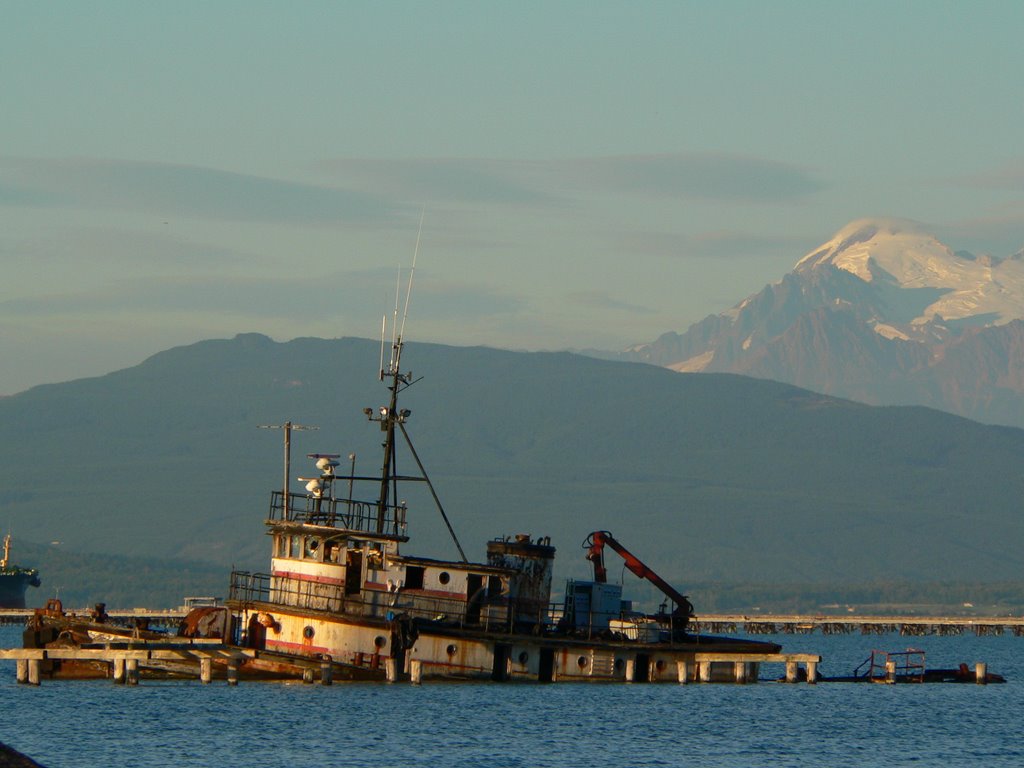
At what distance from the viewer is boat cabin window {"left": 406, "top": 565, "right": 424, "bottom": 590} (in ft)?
223

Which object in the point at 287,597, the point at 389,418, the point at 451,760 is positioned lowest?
the point at 451,760

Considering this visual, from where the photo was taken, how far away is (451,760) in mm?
54188

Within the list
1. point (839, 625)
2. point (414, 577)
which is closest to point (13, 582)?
point (839, 625)

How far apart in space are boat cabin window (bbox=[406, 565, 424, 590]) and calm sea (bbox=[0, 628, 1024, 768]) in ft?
11.0

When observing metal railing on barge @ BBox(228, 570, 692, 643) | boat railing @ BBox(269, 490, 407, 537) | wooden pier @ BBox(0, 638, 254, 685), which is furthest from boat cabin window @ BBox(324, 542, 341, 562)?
wooden pier @ BBox(0, 638, 254, 685)

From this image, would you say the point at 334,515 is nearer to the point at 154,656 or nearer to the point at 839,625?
the point at 154,656

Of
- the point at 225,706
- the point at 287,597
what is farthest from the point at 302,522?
the point at 225,706

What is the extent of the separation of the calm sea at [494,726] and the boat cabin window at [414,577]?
3339mm

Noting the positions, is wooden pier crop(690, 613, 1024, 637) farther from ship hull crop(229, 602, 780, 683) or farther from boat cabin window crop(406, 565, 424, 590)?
boat cabin window crop(406, 565, 424, 590)

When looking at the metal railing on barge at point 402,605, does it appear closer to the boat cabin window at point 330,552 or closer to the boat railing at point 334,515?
the boat cabin window at point 330,552

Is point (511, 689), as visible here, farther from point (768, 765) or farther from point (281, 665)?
point (768, 765)

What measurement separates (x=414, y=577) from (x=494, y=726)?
8716 mm

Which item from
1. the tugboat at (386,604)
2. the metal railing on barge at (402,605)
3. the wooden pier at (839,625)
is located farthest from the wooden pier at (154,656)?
the wooden pier at (839,625)

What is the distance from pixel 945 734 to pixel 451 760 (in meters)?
18.3
